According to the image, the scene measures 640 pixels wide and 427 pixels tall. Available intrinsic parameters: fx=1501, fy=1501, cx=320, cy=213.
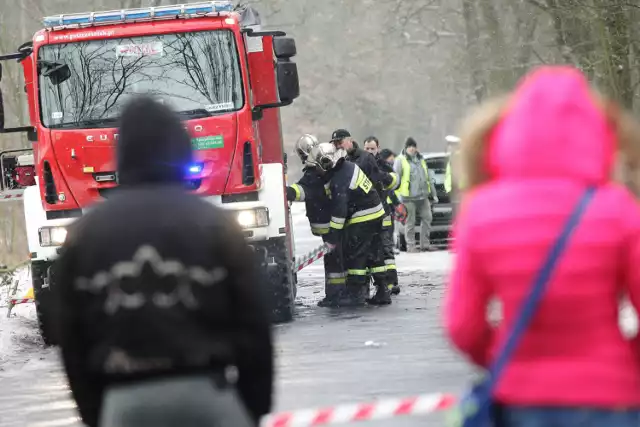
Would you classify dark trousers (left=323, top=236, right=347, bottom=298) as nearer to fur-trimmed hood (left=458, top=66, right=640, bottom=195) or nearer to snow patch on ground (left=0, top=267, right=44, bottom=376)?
snow patch on ground (left=0, top=267, right=44, bottom=376)

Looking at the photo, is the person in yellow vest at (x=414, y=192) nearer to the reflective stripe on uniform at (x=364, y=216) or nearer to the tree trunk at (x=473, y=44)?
the reflective stripe on uniform at (x=364, y=216)

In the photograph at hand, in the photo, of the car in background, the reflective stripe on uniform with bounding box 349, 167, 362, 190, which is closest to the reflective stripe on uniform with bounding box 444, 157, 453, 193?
the car in background

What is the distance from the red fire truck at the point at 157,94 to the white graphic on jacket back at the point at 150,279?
31.7 feet

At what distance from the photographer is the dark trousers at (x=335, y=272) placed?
15477 millimetres

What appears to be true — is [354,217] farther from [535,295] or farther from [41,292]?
[535,295]

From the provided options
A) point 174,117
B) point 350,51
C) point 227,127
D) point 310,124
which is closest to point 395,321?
point 227,127

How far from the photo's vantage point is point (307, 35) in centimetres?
6694

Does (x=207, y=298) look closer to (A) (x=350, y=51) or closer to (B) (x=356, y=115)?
(A) (x=350, y=51)

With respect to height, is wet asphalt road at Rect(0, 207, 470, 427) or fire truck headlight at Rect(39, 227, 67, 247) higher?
fire truck headlight at Rect(39, 227, 67, 247)

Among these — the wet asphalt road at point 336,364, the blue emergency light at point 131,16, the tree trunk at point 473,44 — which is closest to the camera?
the wet asphalt road at point 336,364

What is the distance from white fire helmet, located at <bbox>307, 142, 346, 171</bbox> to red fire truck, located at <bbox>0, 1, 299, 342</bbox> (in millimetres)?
886

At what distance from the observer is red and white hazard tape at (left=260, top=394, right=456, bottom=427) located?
811 cm

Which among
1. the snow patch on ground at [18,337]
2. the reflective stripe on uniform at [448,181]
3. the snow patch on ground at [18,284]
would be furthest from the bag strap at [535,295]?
the reflective stripe on uniform at [448,181]

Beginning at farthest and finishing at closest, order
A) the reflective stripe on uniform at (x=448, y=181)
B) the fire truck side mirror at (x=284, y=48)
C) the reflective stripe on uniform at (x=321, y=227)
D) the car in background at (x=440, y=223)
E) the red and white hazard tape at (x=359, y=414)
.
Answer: the car in background at (x=440, y=223)
the reflective stripe on uniform at (x=448, y=181)
the reflective stripe on uniform at (x=321, y=227)
the fire truck side mirror at (x=284, y=48)
the red and white hazard tape at (x=359, y=414)
